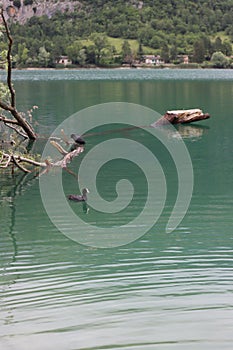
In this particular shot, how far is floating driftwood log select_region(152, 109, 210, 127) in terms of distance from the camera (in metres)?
46.5

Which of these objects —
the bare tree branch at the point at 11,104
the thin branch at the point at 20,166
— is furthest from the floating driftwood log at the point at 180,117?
the thin branch at the point at 20,166

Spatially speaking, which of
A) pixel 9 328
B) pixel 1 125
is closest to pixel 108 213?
pixel 9 328

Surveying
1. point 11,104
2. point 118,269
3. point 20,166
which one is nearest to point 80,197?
point 20,166

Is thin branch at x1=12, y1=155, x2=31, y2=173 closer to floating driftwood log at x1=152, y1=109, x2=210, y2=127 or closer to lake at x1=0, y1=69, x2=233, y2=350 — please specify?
lake at x1=0, y1=69, x2=233, y2=350

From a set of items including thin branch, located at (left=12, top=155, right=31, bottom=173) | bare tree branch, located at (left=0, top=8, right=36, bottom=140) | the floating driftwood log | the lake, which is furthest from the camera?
the floating driftwood log

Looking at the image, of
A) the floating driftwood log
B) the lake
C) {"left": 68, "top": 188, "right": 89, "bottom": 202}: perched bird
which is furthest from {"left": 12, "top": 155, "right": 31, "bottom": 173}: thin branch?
the floating driftwood log

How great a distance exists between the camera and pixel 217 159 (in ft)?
103

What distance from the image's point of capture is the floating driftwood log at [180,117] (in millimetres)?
46500

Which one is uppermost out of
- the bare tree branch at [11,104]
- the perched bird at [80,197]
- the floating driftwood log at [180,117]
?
the bare tree branch at [11,104]

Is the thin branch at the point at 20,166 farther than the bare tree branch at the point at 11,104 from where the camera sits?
No

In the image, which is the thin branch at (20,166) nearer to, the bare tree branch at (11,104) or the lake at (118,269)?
the lake at (118,269)

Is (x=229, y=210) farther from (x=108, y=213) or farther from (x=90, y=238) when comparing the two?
(x=90, y=238)

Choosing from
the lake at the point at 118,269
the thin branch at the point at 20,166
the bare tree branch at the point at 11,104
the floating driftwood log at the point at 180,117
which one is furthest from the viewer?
the floating driftwood log at the point at 180,117

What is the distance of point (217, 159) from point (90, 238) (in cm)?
1480
